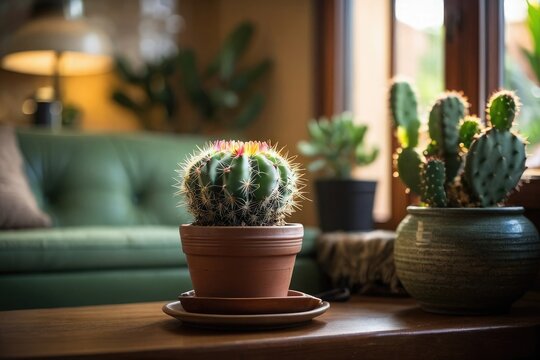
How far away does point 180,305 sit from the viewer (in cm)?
138

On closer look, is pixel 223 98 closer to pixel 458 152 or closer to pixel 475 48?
pixel 475 48

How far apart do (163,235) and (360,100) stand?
1.23 meters

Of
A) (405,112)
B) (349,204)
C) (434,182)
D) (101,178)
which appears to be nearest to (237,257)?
(434,182)

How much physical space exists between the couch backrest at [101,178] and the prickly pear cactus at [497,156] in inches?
51.2

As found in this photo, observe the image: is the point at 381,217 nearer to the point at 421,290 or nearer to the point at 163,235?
the point at 163,235

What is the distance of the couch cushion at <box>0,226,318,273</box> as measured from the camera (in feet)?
6.43

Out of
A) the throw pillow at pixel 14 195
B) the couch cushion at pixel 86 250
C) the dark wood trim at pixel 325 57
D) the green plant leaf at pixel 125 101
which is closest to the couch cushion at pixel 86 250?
the couch cushion at pixel 86 250

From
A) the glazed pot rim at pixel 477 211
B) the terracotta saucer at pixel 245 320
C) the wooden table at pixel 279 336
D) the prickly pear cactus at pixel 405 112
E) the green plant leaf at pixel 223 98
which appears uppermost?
the green plant leaf at pixel 223 98

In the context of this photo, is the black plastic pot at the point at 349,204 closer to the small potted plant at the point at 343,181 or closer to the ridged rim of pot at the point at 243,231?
the small potted plant at the point at 343,181

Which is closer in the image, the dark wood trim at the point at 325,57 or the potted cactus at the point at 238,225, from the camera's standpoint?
the potted cactus at the point at 238,225

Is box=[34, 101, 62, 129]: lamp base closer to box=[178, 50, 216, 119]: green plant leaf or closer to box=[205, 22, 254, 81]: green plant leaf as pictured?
box=[178, 50, 216, 119]: green plant leaf

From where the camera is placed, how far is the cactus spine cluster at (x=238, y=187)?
1.29 meters

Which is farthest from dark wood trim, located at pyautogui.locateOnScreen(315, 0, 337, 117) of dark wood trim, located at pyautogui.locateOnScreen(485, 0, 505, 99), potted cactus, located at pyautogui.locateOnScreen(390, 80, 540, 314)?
potted cactus, located at pyautogui.locateOnScreen(390, 80, 540, 314)

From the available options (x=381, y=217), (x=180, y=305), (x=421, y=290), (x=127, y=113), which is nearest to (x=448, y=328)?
(x=421, y=290)
